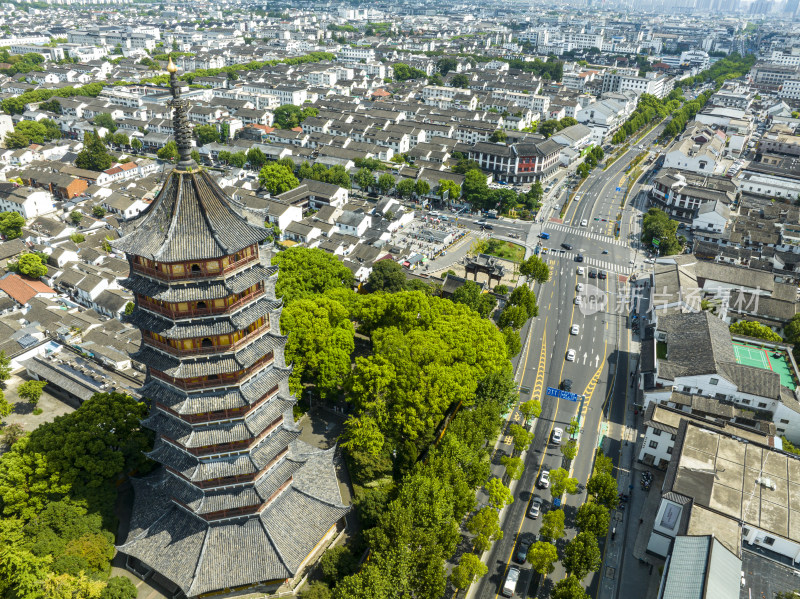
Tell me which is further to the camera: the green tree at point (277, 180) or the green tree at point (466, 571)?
the green tree at point (277, 180)

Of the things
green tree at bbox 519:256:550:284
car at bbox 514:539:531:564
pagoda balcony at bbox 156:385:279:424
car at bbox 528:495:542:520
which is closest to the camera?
pagoda balcony at bbox 156:385:279:424

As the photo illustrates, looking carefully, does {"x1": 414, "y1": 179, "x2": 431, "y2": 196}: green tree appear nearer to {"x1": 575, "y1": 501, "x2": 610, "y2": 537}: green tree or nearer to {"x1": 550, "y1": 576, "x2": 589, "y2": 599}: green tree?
{"x1": 575, "y1": 501, "x2": 610, "y2": 537}: green tree

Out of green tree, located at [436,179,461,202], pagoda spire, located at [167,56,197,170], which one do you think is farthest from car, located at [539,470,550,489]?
green tree, located at [436,179,461,202]

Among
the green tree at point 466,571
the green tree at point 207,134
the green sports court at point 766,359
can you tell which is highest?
the green tree at point 207,134

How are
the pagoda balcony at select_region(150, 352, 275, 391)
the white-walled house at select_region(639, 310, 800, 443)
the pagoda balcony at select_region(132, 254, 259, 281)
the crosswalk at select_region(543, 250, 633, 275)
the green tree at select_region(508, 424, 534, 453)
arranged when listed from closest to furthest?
the pagoda balcony at select_region(132, 254, 259, 281) < the pagoda balcony at select_region(150, 352, 275, 391) < the green tree at select_region(508, 424, 534, 453) < the white-walled house at select_region(639, 310, 800, 443) < the crosswalk at select_region(543, 250, 633, 275)

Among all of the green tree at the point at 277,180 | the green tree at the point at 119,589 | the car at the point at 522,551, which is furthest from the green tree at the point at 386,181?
the green tree at the point at 119,589

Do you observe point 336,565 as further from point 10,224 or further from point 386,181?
point 386,181

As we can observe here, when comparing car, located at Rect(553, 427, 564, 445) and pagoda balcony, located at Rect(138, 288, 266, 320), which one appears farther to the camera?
car, located at Rect(553, 427, 564, 445)

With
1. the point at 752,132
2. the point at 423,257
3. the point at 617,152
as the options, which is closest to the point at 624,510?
the point at 423,257

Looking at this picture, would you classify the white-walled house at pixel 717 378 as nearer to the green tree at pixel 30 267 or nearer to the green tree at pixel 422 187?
the green tree at pixel 422 187
